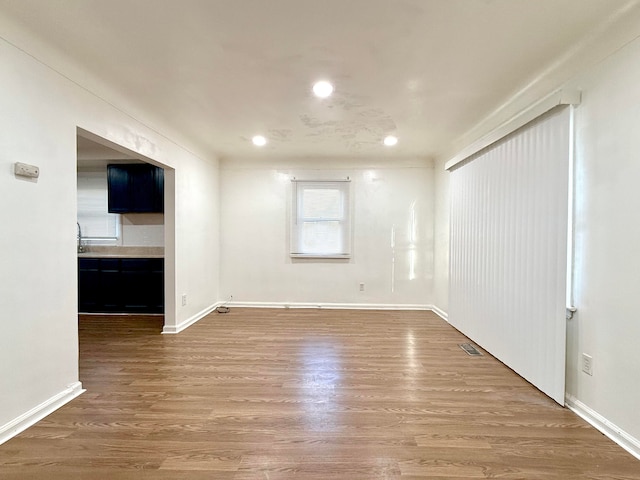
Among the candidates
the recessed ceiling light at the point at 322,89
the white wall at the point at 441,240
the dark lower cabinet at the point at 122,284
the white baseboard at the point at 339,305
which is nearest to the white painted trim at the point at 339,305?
the white baseboard at the point at 339,305

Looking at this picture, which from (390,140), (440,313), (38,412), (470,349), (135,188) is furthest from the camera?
(135,188)

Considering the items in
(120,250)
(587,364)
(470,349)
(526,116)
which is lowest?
(470,349)

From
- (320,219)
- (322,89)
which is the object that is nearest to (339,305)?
(320,219)

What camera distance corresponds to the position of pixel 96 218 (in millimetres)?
5184

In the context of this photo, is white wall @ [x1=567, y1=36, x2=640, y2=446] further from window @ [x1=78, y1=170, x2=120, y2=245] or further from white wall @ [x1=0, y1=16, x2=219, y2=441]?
window @ [x1=78, y1=170, x2=120, y2=245]

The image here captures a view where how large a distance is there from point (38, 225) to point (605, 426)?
12.3ft

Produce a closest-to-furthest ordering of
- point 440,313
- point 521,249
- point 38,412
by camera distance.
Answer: point 38,412
point 521,249
point 440,313

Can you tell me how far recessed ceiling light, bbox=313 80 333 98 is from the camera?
249cm

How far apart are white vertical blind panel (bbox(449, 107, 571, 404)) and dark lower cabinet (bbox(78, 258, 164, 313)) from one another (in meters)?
4.29

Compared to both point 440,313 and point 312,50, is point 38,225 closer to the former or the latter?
point 312,50

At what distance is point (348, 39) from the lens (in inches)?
75.5

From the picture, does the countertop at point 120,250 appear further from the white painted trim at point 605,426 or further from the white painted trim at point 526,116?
the white painted trim at point 605,426

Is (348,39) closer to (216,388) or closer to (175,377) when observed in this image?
(216,388)

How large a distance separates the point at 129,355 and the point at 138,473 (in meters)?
1.84
